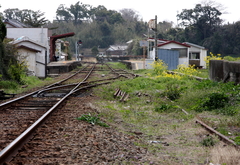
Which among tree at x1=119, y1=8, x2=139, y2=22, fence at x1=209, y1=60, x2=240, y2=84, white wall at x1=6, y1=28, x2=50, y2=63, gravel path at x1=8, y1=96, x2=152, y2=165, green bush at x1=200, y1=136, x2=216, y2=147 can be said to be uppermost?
tree at x1=119, y1=8, x2=139, y2=22

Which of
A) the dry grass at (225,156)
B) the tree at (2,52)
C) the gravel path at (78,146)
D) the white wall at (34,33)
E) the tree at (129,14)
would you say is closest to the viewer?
the gravel path at (78,146)

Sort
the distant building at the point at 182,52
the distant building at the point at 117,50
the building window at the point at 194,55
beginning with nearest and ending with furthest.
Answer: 1. the distant building at the point at 182,52
2. the building window at the point at 194,55
3. the distant building at the point at 117,50

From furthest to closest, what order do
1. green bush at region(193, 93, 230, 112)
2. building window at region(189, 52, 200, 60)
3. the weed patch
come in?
building window at region(189, 52, 200, 60)
green bush at region(193, 93, 230, 112)
the weed patch

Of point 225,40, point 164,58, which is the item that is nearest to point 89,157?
point 164,58

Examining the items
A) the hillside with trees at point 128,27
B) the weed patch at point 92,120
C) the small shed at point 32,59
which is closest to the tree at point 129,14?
the hillside with trees at point 128,27

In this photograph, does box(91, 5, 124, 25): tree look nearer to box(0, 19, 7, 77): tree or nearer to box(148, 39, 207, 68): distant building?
box(148, 39, 207, 68): distant building

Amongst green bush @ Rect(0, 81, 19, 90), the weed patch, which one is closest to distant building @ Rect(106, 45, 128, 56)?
green bush @ Rect(0, 81, 19, 90)

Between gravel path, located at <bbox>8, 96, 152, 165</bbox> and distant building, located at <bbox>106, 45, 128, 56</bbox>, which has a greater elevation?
distant building, located at <bbox>106, 45, 128, 56</bbox>

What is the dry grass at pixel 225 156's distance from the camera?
4.69m

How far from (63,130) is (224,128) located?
3.65 metres

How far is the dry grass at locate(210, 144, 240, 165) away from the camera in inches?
185

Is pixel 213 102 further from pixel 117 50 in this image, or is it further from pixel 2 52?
pixel 117 50

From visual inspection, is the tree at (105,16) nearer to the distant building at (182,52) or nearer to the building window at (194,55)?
the building window at (194,55)

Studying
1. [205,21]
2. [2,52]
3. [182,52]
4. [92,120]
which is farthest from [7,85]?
[205,21]
